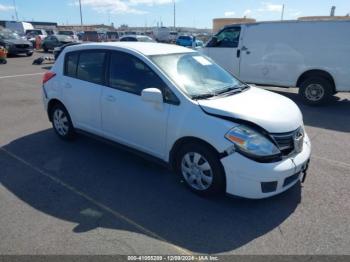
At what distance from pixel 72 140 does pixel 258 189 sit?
3494 mm

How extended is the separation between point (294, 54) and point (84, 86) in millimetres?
5905

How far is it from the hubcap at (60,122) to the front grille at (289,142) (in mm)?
3575

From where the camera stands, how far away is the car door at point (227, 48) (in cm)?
923

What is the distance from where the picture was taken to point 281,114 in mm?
3457

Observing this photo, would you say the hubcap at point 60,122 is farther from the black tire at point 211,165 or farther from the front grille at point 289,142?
the front grille at point 289,142

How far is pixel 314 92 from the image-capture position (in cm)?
807

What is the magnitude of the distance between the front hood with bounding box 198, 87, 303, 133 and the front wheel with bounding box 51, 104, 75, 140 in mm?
2708

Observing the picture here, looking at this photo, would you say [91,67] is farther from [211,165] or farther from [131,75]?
[211,165]

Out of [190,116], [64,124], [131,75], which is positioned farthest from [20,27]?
[190,116]

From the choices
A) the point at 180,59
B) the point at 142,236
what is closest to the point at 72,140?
the point at 180,59

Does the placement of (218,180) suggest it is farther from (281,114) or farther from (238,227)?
(281,114)

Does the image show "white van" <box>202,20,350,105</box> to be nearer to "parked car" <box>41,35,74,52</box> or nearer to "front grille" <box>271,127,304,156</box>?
"front grille" <box>271,127,304,156</box>

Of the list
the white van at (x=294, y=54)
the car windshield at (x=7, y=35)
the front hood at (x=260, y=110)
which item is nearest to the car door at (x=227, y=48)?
the white van at (x=294, y=54)

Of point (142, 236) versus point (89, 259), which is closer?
point (89, 259)
